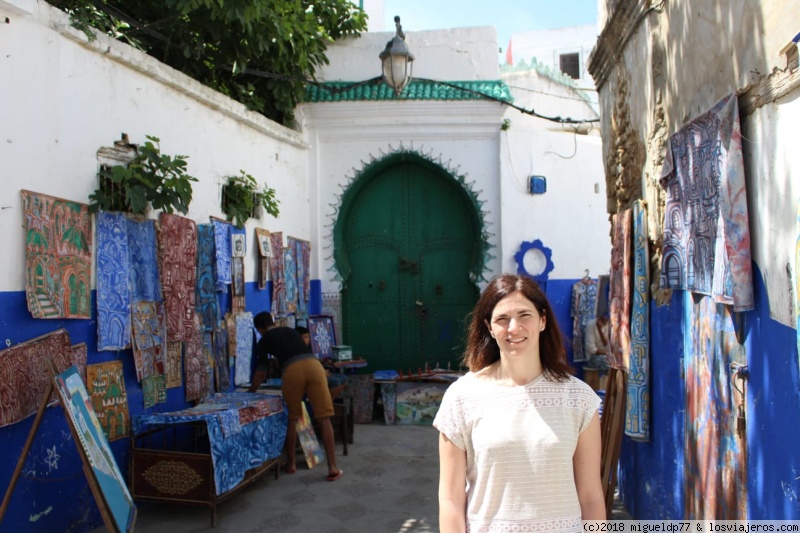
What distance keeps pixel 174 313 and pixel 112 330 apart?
2.48 feet

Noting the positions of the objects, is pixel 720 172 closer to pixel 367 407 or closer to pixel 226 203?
pixel 226 203

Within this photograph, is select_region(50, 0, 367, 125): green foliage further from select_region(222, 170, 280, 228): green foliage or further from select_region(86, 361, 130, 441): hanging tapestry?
select_region(86, 361, 130, 441): hanging tapestry

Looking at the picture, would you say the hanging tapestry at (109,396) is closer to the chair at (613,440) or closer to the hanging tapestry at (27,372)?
the hanging tapestry at (27,372)

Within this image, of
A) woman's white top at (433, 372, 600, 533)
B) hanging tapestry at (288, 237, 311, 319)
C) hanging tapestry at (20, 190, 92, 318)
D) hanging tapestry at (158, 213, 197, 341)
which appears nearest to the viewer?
woman's white top at (433, 372, 600, 533)

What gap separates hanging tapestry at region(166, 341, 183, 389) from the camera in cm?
563

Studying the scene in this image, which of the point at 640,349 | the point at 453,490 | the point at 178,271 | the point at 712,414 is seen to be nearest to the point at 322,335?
the point at 178,271

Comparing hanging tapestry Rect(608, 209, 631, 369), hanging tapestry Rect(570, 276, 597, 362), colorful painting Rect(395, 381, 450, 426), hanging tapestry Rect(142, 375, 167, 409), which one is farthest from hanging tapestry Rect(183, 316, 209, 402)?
hanging tapestry Rect(570, 276, 597, 362)

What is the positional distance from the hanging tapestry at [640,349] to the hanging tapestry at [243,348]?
391 cm

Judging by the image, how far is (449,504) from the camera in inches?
84.5

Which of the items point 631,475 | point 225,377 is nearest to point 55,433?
point 225,377

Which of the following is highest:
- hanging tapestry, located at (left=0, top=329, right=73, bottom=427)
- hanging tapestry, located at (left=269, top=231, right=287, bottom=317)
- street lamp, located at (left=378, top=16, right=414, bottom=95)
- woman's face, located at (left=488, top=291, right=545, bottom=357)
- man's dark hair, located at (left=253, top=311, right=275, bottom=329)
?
street lamp, located at (left=378, top=16, right=414, bottom=95)

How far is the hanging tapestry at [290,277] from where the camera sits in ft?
27.2

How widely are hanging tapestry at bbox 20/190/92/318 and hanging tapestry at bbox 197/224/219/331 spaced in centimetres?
150

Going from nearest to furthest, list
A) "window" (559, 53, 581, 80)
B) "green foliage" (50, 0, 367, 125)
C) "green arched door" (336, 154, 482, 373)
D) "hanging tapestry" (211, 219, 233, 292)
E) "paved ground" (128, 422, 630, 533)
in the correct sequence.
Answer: "paved ground" (128, 422, 630, 533)
"green foliage" (50, 0, 367, 125)
"hanging tapestry" (211, 219, 233, 292)
"green arched door" (336, 154, 482, 373)
"window" (559, 53, 581, 80)
